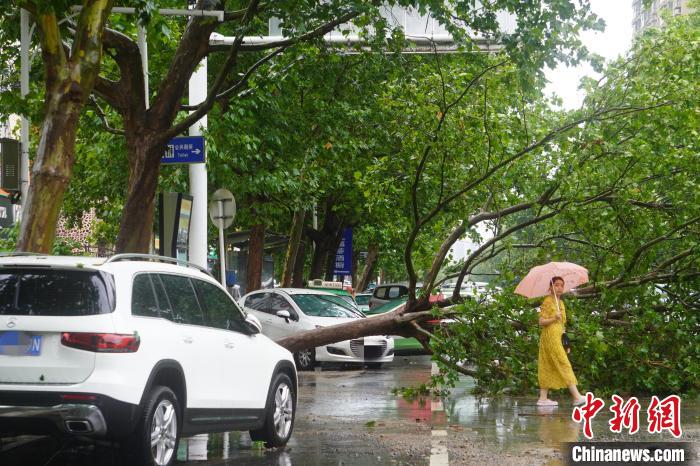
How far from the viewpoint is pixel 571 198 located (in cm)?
1502

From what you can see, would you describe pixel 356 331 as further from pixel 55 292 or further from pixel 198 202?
pixel 55 292

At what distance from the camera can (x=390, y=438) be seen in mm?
10586

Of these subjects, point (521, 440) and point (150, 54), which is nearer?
point (521, 440)

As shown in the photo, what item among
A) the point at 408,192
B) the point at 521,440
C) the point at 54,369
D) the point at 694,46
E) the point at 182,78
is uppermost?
the point at 694,46

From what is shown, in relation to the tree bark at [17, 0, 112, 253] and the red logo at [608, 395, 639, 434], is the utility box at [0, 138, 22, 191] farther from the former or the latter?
the red logo at [608, 395, 639, 434]

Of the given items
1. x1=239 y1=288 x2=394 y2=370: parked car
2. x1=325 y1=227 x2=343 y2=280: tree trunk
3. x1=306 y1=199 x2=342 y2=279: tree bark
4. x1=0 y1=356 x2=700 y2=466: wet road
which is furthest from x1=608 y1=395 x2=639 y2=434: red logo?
x1=325 y1=227 x2=343 y2=280: tree trunk

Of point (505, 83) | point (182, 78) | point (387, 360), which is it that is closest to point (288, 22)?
point (182, 78)

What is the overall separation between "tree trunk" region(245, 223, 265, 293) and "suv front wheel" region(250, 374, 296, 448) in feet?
66.7

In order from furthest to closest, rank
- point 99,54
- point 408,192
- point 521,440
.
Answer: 1. point 408,192
2. point 99,54
3. point 521,440

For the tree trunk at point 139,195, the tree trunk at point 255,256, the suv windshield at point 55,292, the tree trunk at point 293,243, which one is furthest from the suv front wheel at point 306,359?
the suv windshield at point 55,292

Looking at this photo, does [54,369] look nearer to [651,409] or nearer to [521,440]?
[521,440]

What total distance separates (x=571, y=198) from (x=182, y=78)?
5.46m

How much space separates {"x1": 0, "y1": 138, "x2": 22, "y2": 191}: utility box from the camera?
14.6 m

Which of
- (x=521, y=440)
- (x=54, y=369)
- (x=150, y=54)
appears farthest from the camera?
(x=150, y=54)
